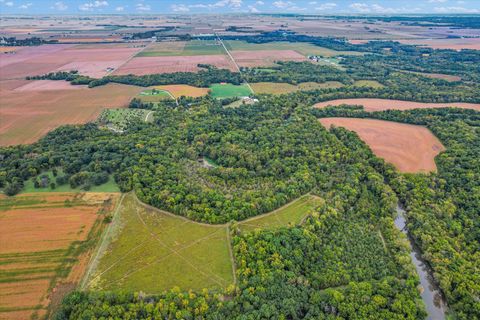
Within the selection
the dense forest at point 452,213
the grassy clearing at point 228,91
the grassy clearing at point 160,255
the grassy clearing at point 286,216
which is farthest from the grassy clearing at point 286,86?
the grassy clearing at point 160,255

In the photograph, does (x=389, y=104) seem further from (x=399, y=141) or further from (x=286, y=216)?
(x=286, y=216)

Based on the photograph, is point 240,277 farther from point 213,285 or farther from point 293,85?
point 293,85

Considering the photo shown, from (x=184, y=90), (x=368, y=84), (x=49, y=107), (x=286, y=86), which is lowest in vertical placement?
(x=49, y=107)

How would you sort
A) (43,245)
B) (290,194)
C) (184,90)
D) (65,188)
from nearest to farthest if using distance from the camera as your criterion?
1. (43,245)
2. (290,194)
3. (65,188)
4. (184,90)

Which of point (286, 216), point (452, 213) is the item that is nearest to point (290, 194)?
point (286, 216)

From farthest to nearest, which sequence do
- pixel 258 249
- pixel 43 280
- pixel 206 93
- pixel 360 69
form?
pixel 360 69
pixel 206 93
pixel 258 249
pixel 43 280

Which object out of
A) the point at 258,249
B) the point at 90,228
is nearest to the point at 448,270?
the point at 258,249

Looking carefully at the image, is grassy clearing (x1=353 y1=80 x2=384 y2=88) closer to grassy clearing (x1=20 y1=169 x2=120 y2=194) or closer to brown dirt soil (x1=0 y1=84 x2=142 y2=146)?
brown dirt soil (x1=0 y1=84 x2=142 y2=146)
